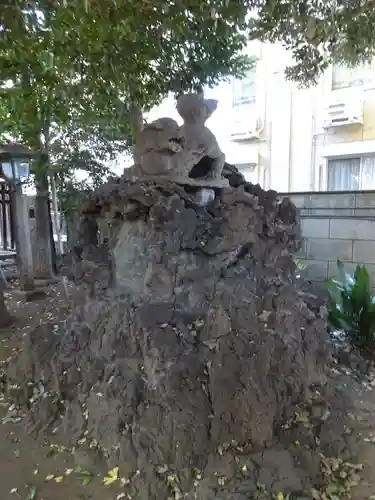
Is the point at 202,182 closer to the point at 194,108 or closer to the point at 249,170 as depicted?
the point at 194,108

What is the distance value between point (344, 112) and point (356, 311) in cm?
355

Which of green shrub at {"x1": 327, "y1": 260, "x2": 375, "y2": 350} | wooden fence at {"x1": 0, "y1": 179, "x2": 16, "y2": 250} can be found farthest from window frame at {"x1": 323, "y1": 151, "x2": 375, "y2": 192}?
wooden fence at {"x1": 0, "y1": 179, "x2": 16, "y2": 250}

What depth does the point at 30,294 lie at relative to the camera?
442 centimetres

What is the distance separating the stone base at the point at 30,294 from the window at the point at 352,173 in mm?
4099

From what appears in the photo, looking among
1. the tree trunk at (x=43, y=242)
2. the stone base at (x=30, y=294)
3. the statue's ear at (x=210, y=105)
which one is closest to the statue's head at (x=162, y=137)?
the statue's ear at (x=210, y=105)

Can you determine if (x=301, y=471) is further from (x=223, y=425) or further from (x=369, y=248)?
(x=369, y=248)

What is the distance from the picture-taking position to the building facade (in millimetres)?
5594

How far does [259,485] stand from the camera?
157 centimetres

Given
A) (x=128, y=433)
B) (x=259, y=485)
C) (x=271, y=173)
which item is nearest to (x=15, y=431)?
(x=128, y=433)

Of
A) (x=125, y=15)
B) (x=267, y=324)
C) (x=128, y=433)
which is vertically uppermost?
(x=125, y=15)

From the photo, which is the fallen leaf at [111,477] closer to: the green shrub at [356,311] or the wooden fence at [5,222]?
the green shrub at [356,311]

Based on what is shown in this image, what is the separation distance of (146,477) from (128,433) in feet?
0.62

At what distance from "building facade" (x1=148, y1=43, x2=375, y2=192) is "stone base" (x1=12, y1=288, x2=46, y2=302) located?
121 inches

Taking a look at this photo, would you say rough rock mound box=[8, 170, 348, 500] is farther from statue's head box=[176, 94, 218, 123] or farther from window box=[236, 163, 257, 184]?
window box=[236, 163, 257, 184]
